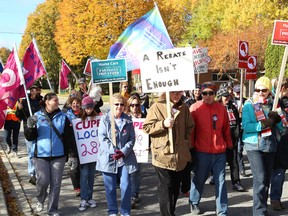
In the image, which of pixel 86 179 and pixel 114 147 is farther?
pixel 86 179

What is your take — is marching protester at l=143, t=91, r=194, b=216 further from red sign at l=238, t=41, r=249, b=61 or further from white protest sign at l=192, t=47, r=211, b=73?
white protest sign at l=192, t=47, r=211, b=73

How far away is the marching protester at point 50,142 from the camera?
554cm

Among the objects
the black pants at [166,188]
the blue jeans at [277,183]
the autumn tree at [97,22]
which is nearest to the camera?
the black pants at [166,188]

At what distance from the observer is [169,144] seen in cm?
495

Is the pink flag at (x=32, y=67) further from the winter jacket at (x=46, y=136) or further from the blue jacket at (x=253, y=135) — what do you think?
the blue jacket at (x=253, y=135)

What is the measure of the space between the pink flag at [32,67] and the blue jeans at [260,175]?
4413 millimetres

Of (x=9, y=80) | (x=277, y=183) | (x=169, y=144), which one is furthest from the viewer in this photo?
(x=9, y=80)

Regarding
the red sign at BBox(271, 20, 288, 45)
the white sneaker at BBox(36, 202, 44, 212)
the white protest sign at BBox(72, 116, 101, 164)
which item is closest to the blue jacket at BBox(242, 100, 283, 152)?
the red sign at BBox(271, 20, 288, 45)

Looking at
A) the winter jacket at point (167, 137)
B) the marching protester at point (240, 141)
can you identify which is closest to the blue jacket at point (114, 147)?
the winter jacket at point (167, 137)

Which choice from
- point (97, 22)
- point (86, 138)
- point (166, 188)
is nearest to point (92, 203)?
point (86, 138)

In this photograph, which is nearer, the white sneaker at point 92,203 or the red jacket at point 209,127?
the red jacket at point 209,127

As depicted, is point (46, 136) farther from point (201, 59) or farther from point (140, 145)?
point (201, 59)

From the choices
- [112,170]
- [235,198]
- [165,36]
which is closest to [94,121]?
[112,170]

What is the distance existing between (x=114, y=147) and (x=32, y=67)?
3111mm
